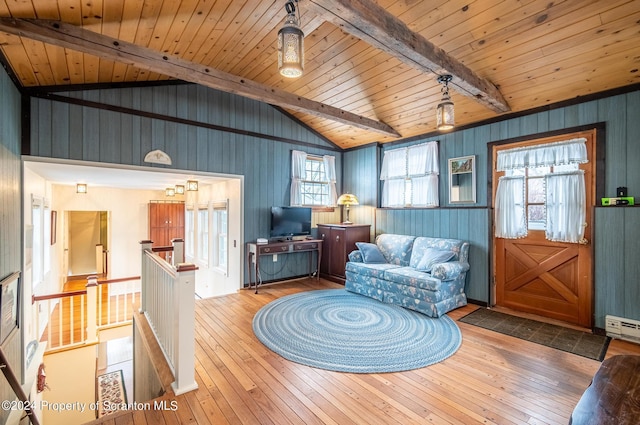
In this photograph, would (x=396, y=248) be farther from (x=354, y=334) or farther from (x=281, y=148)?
(x=281, y=148)

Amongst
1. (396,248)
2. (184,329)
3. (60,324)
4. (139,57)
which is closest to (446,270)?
(396,248)

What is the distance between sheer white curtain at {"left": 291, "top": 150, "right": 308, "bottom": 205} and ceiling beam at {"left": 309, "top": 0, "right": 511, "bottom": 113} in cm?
308

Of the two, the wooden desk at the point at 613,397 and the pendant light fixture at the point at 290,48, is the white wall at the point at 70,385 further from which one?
the wooden desk at the point at 613,397

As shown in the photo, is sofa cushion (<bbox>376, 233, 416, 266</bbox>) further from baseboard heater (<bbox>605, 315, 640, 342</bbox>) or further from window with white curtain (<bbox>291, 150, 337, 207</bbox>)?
baseboard heater (<bbox>605, 315, 640, 342</bbox>)

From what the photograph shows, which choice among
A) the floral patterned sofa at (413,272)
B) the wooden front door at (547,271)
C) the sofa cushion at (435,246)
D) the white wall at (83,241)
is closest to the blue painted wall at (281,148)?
the wooden front door at (547,271)

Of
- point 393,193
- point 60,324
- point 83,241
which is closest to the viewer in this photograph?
point 60,324

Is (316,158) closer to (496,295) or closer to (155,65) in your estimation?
(155,65)

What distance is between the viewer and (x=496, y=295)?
4.21 m

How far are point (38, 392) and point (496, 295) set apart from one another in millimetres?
5939

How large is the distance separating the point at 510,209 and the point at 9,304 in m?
5.74

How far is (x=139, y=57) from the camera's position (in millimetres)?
2717

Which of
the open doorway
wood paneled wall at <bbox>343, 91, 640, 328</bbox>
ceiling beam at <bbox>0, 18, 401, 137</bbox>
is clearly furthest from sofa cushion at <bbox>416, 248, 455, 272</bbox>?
the open doorway

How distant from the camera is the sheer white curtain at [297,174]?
18.2 feet

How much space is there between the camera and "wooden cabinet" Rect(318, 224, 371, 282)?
538 cm
